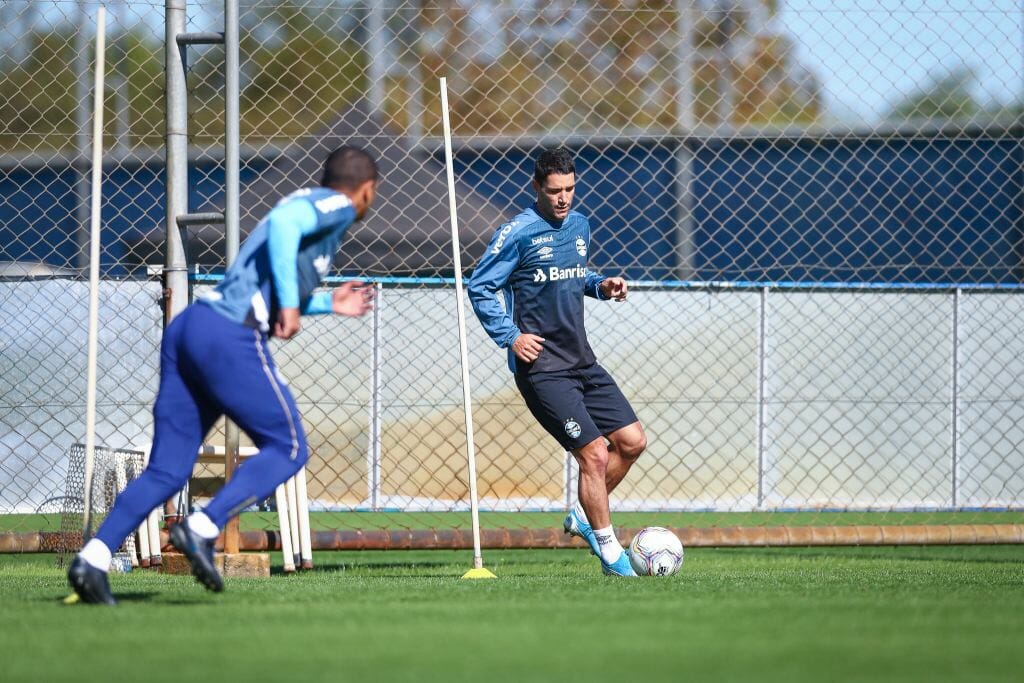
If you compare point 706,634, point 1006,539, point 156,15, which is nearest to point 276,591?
point 706,634

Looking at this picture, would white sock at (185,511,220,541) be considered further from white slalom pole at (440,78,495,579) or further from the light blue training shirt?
white slalom pole at (440,78,495,579)

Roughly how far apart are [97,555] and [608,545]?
2.58m

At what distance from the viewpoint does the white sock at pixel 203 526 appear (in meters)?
4.37

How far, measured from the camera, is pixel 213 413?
4.63 m

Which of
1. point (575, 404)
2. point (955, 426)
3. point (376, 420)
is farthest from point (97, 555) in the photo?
point (955, 426)

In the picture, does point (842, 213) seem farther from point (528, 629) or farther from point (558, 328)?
point (528, 629)

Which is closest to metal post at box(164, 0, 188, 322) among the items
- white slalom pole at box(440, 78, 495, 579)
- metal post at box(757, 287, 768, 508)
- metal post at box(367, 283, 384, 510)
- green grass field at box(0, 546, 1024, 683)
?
white slalom pole at box(440, 78, 495, 579)

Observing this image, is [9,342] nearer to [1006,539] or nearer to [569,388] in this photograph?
[569,388]

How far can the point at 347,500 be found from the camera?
9.45 m

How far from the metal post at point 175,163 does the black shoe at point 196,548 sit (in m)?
2.13

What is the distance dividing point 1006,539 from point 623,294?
2.60 m

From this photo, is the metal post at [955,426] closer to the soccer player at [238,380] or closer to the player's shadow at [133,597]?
the soccer player at [238,380]

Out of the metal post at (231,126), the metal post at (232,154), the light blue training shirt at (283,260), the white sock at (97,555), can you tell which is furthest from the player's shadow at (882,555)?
the white sock at (97,555)

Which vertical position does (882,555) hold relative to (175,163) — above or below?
below
